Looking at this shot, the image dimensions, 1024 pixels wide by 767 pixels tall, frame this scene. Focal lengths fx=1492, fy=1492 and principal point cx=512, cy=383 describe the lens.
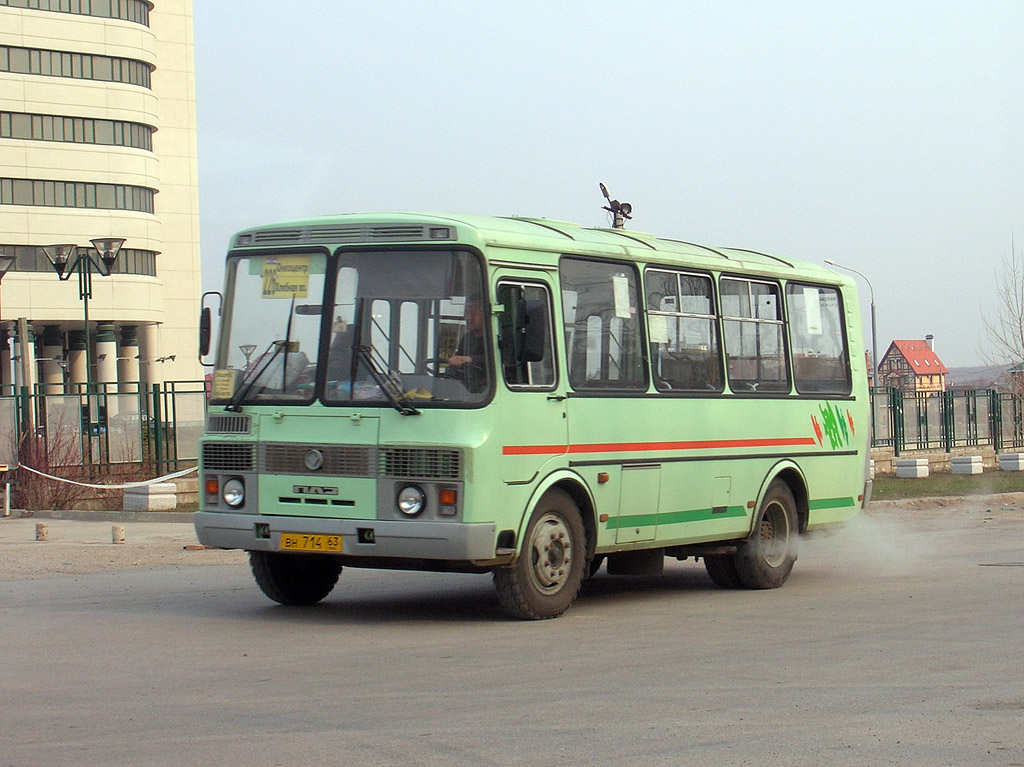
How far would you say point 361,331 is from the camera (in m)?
10.4

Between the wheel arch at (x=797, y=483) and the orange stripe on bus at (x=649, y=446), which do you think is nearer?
the orange stripe on bus at (x=649, y=446)

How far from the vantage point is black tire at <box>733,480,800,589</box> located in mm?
13305

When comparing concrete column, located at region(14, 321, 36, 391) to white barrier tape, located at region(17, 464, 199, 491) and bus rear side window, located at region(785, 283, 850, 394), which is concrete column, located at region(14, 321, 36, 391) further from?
bus rear side window, located at region(785, 283, 850, 394)

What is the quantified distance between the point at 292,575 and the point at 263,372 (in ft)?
5.73

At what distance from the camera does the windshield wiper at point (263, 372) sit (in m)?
10.6

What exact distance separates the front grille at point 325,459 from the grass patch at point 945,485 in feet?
58.9

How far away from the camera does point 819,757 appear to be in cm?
612

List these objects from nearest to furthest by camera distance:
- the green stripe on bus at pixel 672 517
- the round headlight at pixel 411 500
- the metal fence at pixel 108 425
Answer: the round headlight at pixel 411 500 → the green stripe on bus at pixel 672 517 → the metal fence at pixel 108 425

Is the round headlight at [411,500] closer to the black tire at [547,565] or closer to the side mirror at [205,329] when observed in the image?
the black tire at [547,565]

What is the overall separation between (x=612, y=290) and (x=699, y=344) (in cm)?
135

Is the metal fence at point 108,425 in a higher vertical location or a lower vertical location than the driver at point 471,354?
lower

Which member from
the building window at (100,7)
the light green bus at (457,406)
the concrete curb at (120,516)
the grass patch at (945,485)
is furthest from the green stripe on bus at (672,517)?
the building window at (100,7)

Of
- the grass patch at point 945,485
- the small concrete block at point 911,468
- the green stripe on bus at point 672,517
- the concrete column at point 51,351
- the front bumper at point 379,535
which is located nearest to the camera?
the front bumper at point 379,535

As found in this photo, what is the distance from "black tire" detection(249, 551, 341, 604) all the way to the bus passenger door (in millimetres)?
1782
